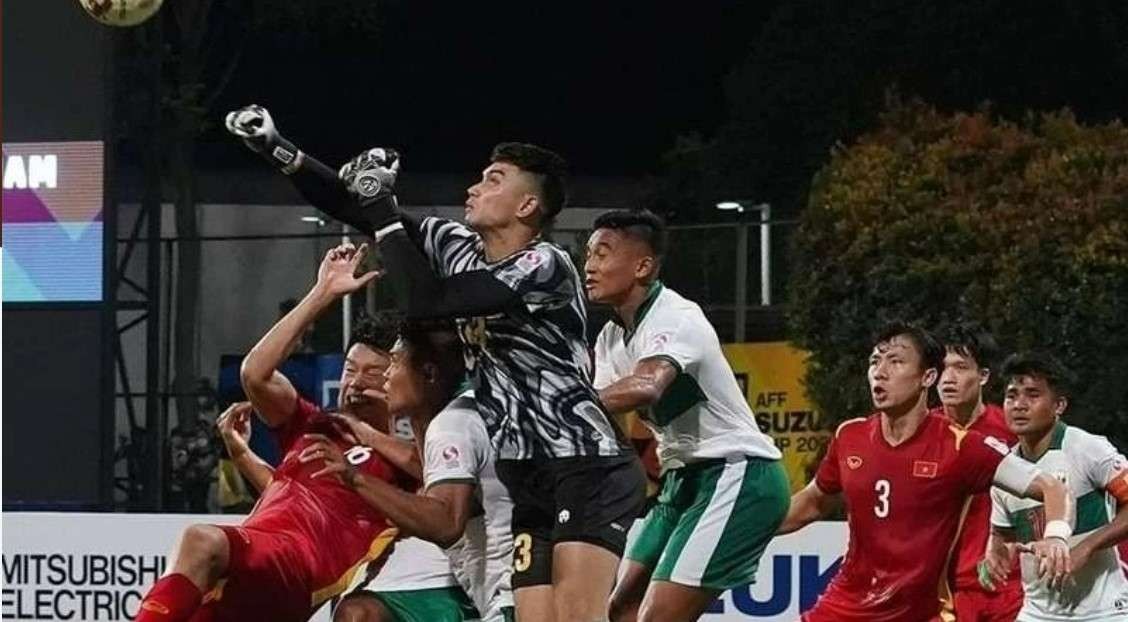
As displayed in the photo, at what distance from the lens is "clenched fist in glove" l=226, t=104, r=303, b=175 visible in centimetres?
805

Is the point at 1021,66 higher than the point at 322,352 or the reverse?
higher

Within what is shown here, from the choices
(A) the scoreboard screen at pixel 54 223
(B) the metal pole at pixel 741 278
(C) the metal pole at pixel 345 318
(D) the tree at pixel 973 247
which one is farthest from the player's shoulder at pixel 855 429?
(C) the metal pole at pixel 345 318

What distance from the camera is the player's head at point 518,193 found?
27.5 feet

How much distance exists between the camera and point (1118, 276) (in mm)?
15180

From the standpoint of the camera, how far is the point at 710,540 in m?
9.49

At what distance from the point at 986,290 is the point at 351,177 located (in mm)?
8234

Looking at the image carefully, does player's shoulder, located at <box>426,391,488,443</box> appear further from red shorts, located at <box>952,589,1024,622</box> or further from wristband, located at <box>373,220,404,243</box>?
red shorts, located at <box>952,589,1024,622</box>

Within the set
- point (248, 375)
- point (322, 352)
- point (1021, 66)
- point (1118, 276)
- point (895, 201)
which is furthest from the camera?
point (1021, 66)

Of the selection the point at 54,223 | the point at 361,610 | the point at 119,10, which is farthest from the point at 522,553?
the point at 54,223

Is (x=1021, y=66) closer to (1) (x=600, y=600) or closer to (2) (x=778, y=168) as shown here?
(2) (x=778, y=168)

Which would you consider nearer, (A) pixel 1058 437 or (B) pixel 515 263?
(B) pixel 515 263

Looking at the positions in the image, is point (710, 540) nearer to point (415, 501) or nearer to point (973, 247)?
point (415, 501)

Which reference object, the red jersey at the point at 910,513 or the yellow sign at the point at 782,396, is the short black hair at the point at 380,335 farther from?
the yellow sign at the point at 782,396

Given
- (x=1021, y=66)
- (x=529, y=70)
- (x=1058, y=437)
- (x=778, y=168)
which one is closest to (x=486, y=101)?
(x=529, y=70)
